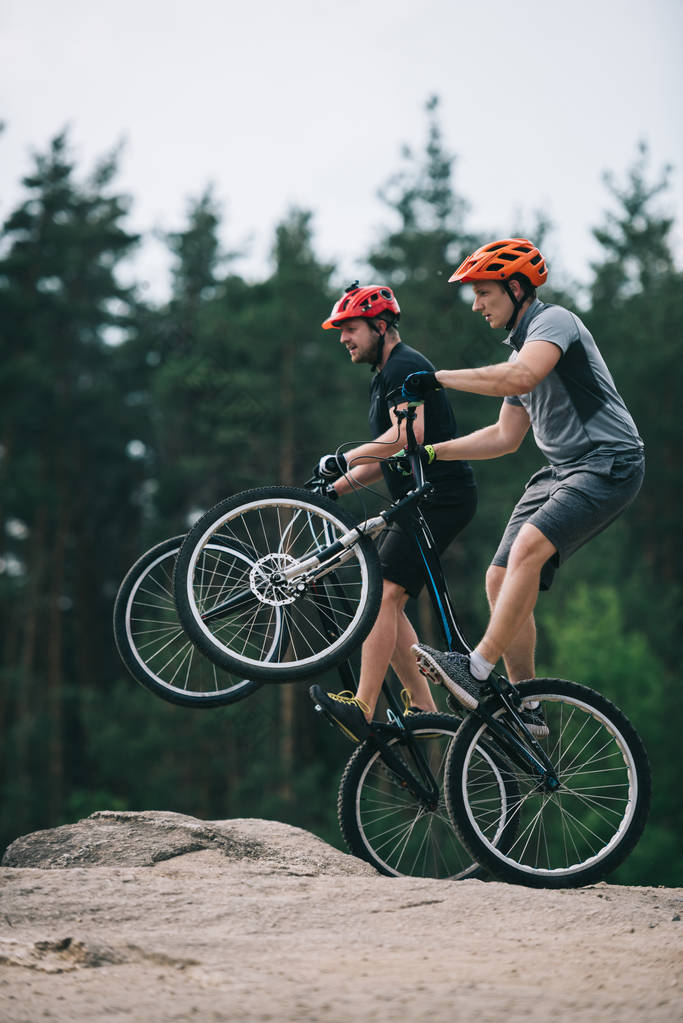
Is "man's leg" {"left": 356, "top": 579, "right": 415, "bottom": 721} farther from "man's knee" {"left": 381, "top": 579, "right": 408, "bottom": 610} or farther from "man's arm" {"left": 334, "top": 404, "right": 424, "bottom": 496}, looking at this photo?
"man's arm" {"left": 334, "top": 404, "right": 424, "bottom": 496}

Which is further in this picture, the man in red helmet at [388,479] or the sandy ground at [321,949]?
the man in red helmet at [388,479]

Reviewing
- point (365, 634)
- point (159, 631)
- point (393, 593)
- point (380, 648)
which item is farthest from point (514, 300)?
point (159, 631)

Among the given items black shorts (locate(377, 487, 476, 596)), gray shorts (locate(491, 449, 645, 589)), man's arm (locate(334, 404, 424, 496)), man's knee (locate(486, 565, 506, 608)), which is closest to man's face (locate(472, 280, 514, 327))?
man's arm (locate(334, 404, 424, 496))

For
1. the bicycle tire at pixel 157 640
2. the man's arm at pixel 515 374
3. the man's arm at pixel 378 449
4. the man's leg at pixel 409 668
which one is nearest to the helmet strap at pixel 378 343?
the man's arm at pixel 378 449

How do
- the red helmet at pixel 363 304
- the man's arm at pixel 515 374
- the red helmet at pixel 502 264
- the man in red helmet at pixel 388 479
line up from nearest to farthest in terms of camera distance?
the man's arm at pixel 515 374, the red helmet at pixel 502 264, the man in red helmet at pixel 388 479, the red helmet at pixel 363 304

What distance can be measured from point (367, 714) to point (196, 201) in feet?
91.7

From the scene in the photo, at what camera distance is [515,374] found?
12.4 ft

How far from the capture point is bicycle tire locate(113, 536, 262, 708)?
4.52 metres

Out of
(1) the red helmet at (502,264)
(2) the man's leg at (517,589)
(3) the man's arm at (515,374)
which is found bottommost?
(2) the man's leg at (517,589)

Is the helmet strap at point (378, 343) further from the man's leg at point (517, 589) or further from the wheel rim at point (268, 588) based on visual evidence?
the man's leg at point (517, 589)

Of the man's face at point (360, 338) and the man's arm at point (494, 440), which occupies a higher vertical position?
the man's face at point (360, 338)

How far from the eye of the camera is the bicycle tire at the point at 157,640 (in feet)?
14.8

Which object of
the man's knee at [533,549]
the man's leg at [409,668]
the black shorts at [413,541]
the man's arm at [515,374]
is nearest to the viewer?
the man's arm at [515,374]

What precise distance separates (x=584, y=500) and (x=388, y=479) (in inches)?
44.3
